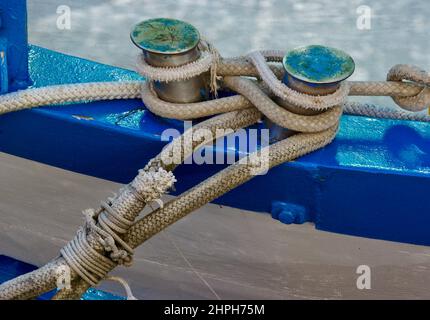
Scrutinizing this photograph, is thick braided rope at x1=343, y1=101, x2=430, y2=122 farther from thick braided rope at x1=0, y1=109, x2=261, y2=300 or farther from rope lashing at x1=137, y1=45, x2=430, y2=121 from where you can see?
thick braided rope at x1=0, y1=109, x2=261, y2=300

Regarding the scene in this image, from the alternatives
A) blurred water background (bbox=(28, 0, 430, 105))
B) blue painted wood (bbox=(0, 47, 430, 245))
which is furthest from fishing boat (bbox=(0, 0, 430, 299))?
blurred water background (bbox=(28, 0, 430, 105))

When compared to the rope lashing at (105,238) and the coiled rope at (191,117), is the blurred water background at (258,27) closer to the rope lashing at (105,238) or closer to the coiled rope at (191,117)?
the coiled rope at (191,117)

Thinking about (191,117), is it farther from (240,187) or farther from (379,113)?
(379,113)

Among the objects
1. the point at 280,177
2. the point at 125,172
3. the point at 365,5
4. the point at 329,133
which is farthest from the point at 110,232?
the point at 365,5

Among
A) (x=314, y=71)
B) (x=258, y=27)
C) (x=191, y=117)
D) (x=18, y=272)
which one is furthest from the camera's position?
(x=258, y=27)

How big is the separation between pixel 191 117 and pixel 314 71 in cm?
29

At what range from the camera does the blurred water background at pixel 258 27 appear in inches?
109

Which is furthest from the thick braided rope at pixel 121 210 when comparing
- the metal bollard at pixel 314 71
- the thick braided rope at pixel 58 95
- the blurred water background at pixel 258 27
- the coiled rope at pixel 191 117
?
the blurred water background at pixel 258 27

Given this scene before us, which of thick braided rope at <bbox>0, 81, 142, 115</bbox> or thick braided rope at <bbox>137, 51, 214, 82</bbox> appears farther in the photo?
thick braided rope at <bbox>0, 81, 142, 115</bbox>

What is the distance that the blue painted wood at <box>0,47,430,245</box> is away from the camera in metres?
1.74

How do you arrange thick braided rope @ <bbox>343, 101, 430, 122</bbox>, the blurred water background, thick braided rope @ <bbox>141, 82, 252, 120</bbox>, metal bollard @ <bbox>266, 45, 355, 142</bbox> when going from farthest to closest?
the blurred water background < thick braided rope @ <bbox>343, 101, 430, 122</bbox> < thick braided rope @ <bbox>141, 82, 252, 120</bbox> < metal bollard @ <bbox>266, 45, 355, 142</bbox>

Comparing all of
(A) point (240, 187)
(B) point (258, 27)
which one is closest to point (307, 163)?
(A) point (240, 187)

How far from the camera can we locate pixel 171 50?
1720mm

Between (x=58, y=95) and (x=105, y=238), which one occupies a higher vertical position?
(x=58, y=95)
